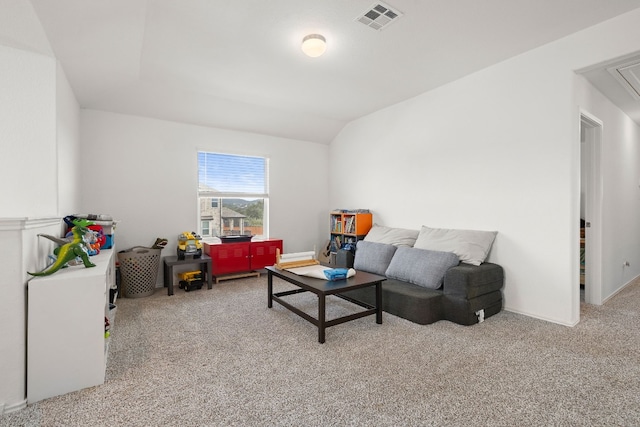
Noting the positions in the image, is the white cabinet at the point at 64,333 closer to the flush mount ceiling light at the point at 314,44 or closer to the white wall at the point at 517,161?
the flush mount ceiling light at the point at 314,44

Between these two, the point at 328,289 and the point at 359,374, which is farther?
the point at 328,289

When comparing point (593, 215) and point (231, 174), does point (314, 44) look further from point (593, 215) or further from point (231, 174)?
point (593, 215)

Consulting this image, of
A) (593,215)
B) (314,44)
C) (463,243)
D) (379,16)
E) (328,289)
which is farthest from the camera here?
(593,215)

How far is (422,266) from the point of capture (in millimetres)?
3230

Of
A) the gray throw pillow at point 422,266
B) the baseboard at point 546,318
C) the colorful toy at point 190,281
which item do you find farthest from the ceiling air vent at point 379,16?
the colorful toy at point 190,281

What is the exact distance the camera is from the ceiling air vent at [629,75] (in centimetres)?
281

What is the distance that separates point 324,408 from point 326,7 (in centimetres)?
267

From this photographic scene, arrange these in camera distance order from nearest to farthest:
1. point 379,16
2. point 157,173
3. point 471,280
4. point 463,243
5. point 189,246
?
point 379,16, point 471,280, point 463,243, point 189,246, point 157,173

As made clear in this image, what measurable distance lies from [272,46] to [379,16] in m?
1.01

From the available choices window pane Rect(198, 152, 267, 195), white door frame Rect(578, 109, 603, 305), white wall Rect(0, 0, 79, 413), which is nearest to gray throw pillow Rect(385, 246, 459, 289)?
white door frame Rect(578, 109, 603, 305)

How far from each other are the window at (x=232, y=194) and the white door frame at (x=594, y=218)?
4.27 m

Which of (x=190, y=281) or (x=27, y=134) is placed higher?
(x=27, y=134)

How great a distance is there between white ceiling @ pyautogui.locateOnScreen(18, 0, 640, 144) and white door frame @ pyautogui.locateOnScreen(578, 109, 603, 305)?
134 cm

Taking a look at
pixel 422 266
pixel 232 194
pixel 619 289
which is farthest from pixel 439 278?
pixel 232 194
